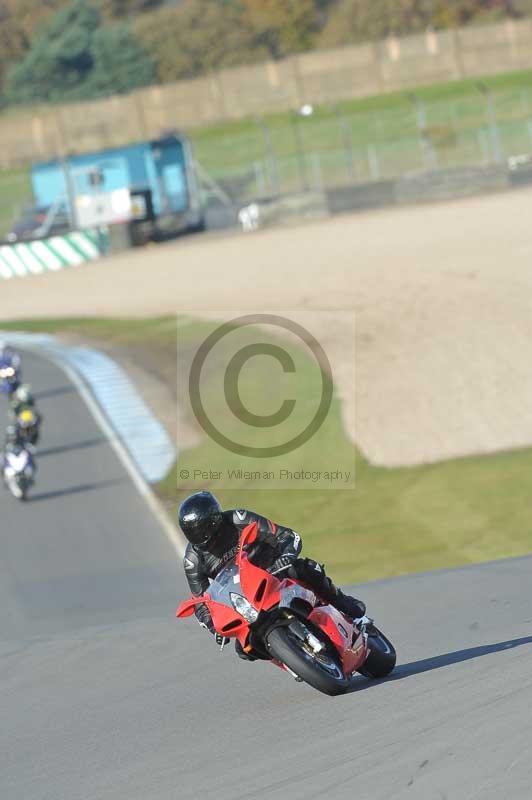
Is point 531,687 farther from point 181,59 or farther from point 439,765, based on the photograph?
point 181,59

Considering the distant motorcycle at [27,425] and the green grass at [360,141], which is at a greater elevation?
the distant motorcycle at [27,425]

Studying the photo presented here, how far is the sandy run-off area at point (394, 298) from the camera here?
766 inches

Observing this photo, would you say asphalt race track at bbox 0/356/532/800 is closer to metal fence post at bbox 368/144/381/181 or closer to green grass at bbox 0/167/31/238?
metal fence post at bbox 368/144/381/181

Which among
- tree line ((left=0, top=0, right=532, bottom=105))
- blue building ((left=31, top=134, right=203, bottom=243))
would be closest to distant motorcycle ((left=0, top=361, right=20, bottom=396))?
blue building ((left=31, top=134, right=203, bottom=243))

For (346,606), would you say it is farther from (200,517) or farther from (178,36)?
(178,36)

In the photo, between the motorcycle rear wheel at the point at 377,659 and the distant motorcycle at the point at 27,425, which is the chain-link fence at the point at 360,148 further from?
the motorcycle rear wheel at the point at 377,659

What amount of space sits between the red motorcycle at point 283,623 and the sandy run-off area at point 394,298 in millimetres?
11190

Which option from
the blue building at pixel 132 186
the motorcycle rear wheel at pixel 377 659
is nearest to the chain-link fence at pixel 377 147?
the blue building at pixel 132 186

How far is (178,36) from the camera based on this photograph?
8550 centimetres

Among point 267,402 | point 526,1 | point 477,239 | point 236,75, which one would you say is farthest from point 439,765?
point 526,1

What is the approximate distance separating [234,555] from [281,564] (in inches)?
13.0

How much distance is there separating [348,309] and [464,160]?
23765 millimetres
